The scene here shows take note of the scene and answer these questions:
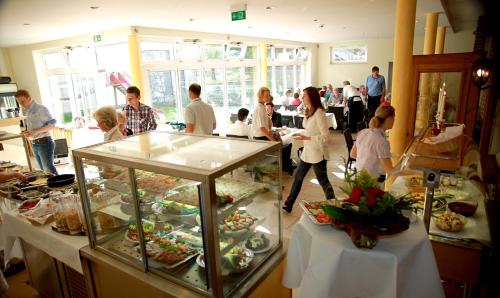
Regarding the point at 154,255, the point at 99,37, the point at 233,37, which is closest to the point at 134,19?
the point at 99,37

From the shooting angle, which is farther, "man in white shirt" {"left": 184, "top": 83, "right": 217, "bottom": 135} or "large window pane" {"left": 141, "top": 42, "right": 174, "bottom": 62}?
"large window pane" {"left": 141, "top": 42, "right": 174, "bottom": 62}

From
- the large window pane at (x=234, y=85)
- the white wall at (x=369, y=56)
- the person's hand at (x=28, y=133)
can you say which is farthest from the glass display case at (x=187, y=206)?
the white wall at (x=369, y=56)

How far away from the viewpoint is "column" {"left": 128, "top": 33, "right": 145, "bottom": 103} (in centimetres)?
609

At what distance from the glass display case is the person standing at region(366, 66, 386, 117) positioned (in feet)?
26.2

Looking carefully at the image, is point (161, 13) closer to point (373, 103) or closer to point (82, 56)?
point (82, 56)

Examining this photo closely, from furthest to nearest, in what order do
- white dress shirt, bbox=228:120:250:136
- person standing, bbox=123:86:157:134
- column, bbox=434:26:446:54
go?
1. column, bbox=434:26:446:54
2. white dress shirt, bbox=228:120:250:136
3. person standing, bbox=123:86:157:134

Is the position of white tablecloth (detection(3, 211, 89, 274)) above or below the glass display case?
below

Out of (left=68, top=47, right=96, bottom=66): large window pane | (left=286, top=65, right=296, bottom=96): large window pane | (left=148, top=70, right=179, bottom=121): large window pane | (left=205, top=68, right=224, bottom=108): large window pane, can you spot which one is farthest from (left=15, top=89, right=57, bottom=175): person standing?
(left=286, top=65, right=296, bottom=96): large window pane

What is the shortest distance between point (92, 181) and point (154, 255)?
635 mm

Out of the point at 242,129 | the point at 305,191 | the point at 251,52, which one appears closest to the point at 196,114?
the point at 242,129

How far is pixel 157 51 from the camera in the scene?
23.0 ft

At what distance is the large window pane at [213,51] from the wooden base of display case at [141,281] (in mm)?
7144

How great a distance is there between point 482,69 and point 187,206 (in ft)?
13.0

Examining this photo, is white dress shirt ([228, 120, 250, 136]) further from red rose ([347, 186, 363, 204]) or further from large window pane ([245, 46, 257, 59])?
large window pane ([245, 46, 257, 59])
